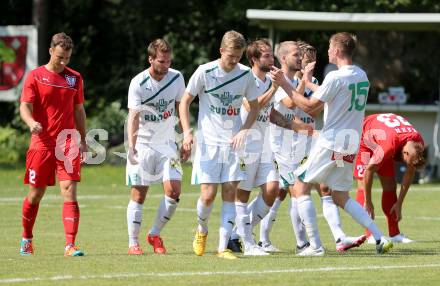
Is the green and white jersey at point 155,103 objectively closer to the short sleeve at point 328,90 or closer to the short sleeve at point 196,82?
the short sleeve at point 196,82

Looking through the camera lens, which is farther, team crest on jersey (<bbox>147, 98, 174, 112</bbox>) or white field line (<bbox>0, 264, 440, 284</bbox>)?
team crest on jersey (<bbox>147, 98, 174, 112</bbox>)

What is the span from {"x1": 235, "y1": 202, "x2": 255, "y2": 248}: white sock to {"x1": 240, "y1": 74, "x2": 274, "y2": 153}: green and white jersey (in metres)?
0.61

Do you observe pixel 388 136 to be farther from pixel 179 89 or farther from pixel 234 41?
pixel 234 41

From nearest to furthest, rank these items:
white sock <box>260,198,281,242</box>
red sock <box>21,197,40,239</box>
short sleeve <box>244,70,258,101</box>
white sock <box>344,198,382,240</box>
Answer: white sock <box>344,198,382,240</box>, short sleeve <box>244,70,258,101</box>, red sock <box>21,197,40,239</box>, white sock <box>260,198,281,242</box>

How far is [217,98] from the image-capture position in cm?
1112

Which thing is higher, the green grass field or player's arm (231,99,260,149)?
player's arm (231,99,260,149)

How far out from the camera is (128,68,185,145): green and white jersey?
1192cm

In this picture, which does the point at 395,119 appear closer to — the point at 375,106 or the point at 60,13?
the point at 375,106

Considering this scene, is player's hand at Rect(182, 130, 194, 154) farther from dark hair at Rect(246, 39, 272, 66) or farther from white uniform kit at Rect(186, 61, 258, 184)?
dark hair at Rect(246, 39, 272, 66)

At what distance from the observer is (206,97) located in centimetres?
1115

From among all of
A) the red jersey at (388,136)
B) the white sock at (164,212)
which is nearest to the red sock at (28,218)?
the white sock at (164,212)

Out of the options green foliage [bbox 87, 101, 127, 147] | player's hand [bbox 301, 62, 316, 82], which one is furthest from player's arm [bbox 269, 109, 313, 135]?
green foliage [bbox 87, 101, 127, 147]

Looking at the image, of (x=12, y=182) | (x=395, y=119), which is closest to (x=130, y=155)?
(x=395, y=119)

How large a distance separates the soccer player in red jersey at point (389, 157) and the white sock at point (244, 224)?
1.97 meters
